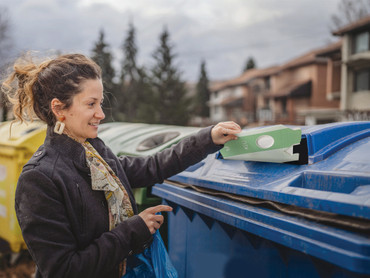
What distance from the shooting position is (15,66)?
4.64 ft

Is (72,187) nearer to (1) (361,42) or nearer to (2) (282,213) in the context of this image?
(2) (282,213)

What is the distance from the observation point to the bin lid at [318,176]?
3.85 ft

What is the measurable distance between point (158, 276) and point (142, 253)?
4.4 inches

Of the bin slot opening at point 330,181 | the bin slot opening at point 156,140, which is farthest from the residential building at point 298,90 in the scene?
the bin slot opening at point 330,181

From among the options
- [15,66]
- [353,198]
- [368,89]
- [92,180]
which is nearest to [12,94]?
[15,66]

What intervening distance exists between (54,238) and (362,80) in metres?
21.5

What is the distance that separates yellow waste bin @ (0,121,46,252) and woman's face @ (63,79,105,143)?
199 cm

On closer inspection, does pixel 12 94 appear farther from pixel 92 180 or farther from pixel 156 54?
pixel 156 54

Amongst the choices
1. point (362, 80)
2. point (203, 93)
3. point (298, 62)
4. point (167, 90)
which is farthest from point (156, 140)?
point (203, 93)

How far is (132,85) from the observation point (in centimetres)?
3222

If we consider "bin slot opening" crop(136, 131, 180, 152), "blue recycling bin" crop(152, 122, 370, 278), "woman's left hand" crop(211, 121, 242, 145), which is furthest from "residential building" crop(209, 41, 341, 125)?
"woman's left hand" crop(211, 121, 242, 145)

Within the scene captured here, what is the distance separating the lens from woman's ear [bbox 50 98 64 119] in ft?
4.29

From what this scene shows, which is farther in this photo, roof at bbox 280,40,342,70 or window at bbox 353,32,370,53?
roof at bbox 280,40,342,70

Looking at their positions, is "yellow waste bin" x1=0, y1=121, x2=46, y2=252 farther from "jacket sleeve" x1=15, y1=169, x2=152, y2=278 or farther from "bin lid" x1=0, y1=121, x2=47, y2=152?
"jacket sleeve" x1=15, y1=169, x2=152, y2=278
